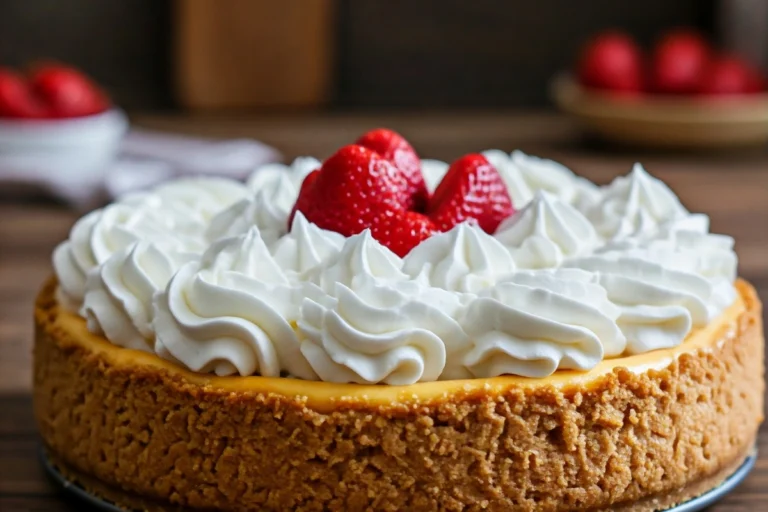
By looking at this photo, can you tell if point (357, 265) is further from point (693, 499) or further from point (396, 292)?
point (693, 499)

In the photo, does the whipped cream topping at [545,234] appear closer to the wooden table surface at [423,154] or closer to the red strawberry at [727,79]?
the wooden table surface at [423,154]

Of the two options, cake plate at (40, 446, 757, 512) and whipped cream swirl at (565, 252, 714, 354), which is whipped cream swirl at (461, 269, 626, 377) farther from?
cake plate at (40, 446, 757, 512)

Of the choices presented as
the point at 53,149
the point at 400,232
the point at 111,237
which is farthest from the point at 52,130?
the point at 400,232

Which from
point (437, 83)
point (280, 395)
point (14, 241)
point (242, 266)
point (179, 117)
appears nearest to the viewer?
point (280, 395)

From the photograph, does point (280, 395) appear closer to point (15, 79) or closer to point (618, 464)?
point (618, 464)

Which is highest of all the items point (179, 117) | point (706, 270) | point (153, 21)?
point (706, 270)

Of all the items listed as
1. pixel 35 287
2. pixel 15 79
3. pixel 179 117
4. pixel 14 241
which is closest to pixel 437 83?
pixel 179 117
